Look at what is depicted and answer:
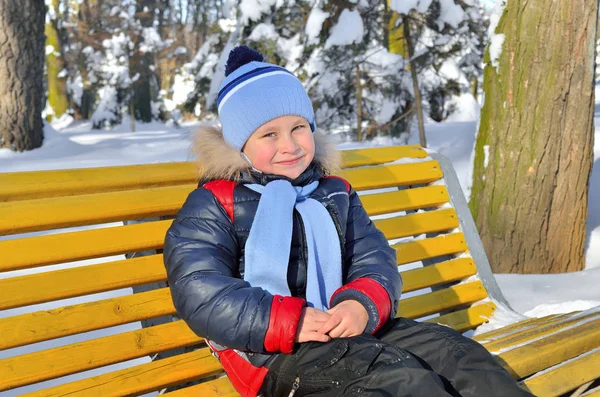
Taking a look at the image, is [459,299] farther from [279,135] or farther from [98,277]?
[98,277]

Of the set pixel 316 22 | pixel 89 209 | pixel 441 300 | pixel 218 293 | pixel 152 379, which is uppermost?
pixel 316 22

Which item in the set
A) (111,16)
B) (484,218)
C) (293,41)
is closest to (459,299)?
(484,218)

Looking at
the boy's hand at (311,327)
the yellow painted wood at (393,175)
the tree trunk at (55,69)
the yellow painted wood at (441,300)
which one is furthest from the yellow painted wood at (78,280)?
the tree trunk at (55,69)

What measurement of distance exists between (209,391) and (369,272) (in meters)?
0.65

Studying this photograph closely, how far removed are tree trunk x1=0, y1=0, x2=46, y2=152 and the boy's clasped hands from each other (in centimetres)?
712

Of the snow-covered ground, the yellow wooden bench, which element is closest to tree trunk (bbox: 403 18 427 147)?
the snow-covered ground

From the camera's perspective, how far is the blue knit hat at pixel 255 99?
228 cm

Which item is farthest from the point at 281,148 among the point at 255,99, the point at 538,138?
the point at 538,138

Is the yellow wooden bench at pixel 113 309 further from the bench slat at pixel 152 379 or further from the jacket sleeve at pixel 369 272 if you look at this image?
the jacket sleeve at pixel 369 272

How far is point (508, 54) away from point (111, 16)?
81.5ft

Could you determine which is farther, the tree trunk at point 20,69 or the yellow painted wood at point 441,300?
the tree trunk at point 20,69

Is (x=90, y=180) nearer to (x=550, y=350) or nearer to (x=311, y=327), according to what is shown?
(x=311, y=327)

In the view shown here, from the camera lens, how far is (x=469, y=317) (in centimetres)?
314

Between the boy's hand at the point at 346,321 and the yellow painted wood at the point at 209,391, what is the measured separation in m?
0.43
